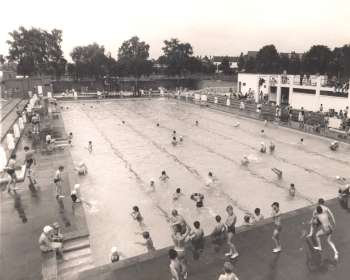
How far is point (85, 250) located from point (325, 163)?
13952mm

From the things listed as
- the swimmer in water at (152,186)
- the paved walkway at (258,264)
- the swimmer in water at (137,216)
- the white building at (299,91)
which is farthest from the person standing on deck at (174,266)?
the white building at (299,91)

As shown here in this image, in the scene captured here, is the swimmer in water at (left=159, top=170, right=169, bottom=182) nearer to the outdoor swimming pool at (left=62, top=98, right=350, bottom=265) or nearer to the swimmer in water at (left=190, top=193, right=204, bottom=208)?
the outdoor swimming pool at (left=62, top=98, right=350, bottom=265)

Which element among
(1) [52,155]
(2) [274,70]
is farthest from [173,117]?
(2) [274,70]

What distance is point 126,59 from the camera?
214 feet

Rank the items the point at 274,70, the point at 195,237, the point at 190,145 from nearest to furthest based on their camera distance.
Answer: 1. the point at 195,237
2. the point at 190,145
3. the point at 274,70

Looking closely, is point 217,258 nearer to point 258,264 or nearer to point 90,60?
point 258,264

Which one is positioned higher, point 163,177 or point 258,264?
point 258,264

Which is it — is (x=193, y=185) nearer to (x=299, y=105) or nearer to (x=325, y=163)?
(x=325, y=163)

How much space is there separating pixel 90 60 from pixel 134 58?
8460 millimetres

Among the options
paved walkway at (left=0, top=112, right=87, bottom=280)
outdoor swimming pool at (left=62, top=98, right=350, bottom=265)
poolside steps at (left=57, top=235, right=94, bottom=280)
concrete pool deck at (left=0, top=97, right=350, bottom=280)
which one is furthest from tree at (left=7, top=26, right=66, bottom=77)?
poolside steps at (left=57, top=235, right=94, bottom=280)

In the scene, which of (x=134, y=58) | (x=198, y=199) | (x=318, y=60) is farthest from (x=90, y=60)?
(x=198, y=199)

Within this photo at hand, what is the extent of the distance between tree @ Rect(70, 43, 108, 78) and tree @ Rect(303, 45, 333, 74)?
36.8 m

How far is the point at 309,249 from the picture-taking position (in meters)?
8.26

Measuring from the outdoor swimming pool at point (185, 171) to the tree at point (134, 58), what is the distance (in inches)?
1421
